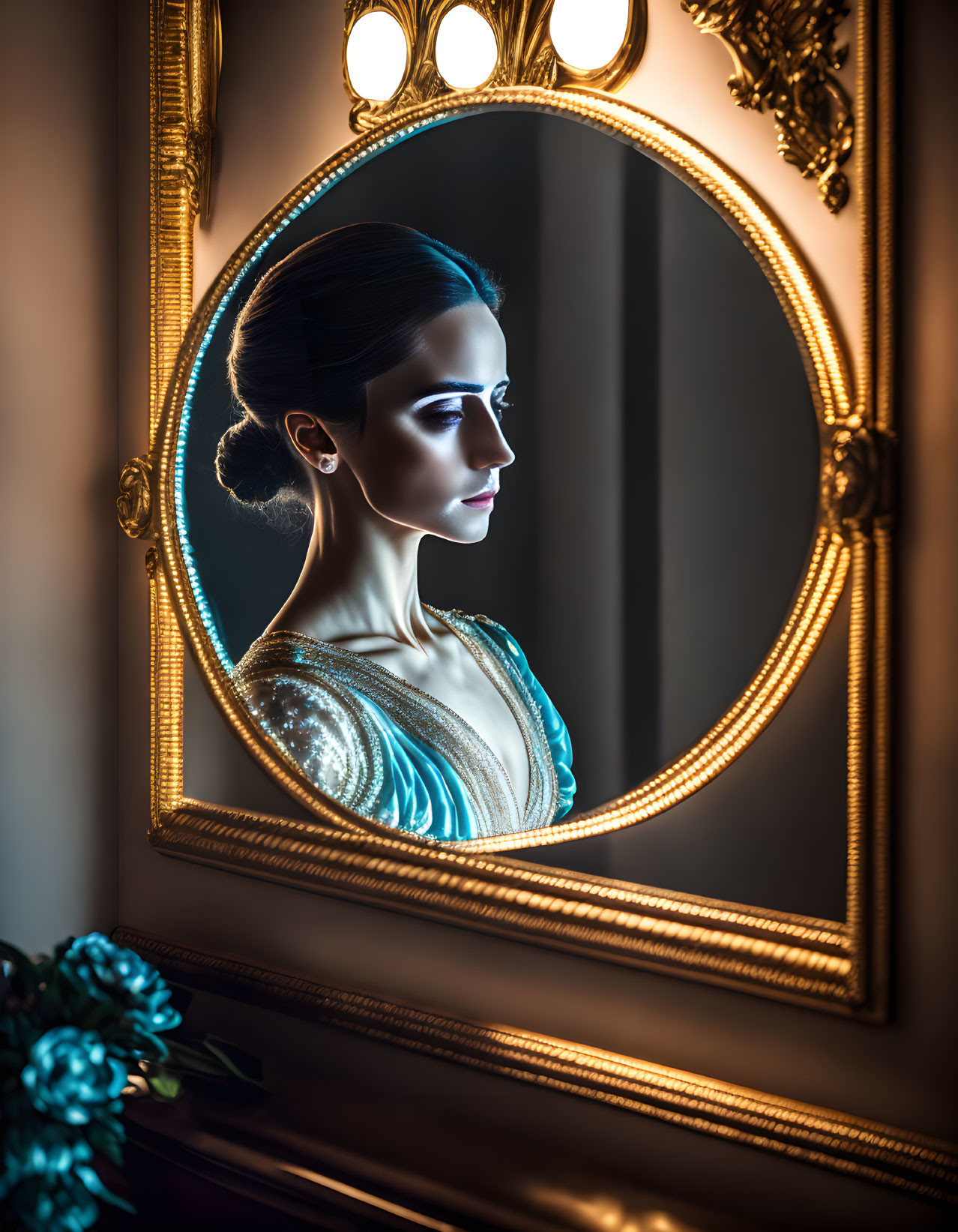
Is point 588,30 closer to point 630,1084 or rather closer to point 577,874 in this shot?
point 577,874

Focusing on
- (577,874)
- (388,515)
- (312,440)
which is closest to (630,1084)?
(577,874)

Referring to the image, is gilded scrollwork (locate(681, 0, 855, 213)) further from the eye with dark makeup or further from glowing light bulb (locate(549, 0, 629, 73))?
the eye with dark makeup

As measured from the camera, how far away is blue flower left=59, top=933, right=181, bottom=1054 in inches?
35.7

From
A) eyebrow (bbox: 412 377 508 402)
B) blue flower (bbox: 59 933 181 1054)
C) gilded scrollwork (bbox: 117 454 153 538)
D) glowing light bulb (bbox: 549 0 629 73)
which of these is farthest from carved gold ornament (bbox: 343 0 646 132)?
blue flower (bbox: 59 933 181 1054)

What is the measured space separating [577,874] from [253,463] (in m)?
0.60

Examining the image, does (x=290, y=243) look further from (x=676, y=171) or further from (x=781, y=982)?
(x=781, y=982)

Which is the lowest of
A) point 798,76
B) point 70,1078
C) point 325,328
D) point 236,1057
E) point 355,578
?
point 236,1057

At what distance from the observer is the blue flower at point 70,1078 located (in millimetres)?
838

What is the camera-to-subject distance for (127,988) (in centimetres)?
91

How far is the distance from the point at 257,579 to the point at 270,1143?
0.60m

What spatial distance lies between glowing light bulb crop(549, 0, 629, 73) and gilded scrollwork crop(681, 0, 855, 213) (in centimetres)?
9

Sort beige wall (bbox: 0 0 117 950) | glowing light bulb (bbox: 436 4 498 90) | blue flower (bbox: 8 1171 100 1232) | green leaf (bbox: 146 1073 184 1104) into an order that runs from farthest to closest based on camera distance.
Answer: beige wall (bbox: 0 0 117 950) → glowing light bulb (bbox: 436 4 498 90) → green leaf (bbox: 146 1073 184 1104) → blue flower (bbox: 8 1171 100 1232)

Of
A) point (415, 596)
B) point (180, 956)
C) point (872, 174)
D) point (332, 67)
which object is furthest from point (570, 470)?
point (180, 956)

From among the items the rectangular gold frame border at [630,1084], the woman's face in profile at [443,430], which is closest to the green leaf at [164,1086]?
the rectangular gold frame border at [630,1084]
